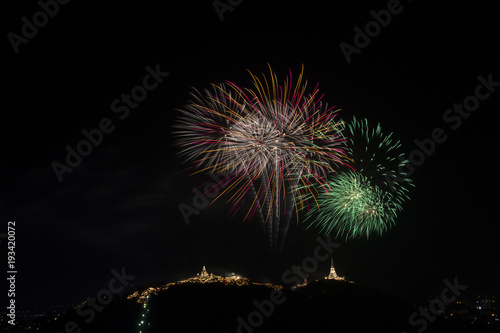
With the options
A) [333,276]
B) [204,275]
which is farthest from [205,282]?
[333,276]

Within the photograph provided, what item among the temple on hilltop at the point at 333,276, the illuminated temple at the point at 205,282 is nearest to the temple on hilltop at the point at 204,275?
the illuminated temple at the point at 205,282

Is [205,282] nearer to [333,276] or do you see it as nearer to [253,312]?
[253,312]

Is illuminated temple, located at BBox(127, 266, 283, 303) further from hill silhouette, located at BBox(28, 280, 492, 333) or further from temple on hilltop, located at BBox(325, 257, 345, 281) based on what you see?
temple on hilltop, located at BBox(325, 257, 345, 281)

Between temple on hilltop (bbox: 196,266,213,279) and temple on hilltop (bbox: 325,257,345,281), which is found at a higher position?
temple on hilltop (bbox: 196,266,213,279)

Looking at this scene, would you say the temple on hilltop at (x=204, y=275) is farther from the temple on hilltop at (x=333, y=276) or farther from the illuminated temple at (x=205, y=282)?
the temple on hilltop at (x=333, y=276)

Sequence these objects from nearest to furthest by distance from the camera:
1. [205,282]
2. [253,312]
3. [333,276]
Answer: [253,312]
[205,282]
[333,276]

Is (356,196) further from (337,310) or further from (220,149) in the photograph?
(220,149)

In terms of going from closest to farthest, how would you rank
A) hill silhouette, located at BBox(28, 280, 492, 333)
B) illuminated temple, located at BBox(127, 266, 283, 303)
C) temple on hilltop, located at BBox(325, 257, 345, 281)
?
hill silhouette, located at BBox(28, 280, 492, 333) → illuminated temple, located at BBox(127, 266, 283, 303) → temple on hilltop, located at BBox(325, 257, 345, 281)

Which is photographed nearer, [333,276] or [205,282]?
[205,282]

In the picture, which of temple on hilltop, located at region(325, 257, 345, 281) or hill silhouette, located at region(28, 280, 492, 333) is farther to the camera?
temple on hilltop, located at region(325, 257, 345, 281)

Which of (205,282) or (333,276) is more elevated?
(205,282)

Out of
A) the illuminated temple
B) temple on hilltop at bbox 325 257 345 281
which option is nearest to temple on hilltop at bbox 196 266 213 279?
the illuminated temple
